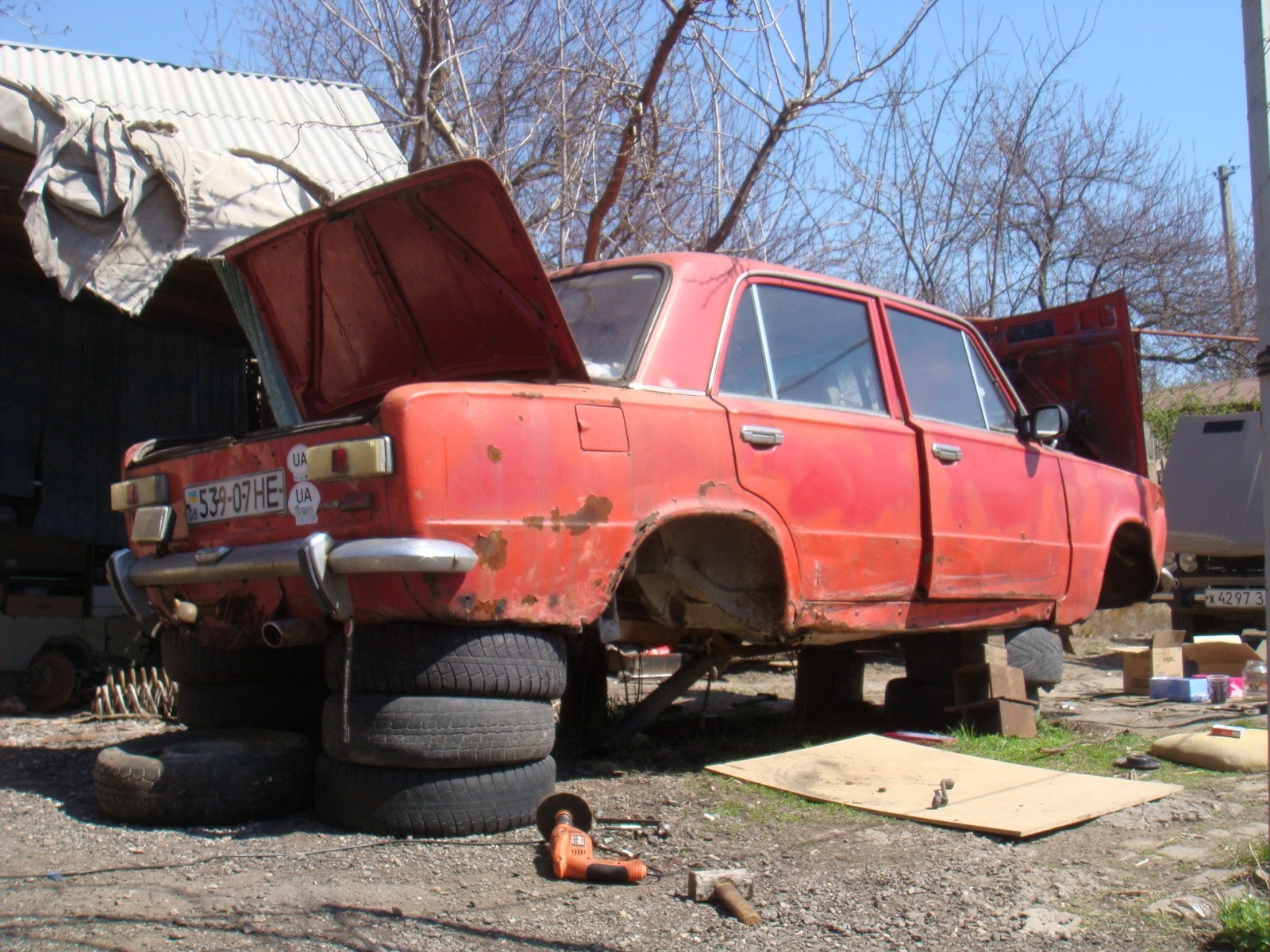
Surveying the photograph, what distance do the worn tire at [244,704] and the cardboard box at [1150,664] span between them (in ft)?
16.1

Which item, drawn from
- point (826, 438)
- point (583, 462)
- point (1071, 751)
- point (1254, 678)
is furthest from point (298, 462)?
point (1254, 678)

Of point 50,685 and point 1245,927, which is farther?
point 50,685

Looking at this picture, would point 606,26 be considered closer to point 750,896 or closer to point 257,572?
point 257,572

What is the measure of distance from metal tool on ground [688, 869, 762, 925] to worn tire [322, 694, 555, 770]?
717 millimetres

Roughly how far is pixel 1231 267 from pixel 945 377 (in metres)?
14.5

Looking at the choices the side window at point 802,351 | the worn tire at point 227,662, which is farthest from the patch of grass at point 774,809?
the worn tire at point 227,662

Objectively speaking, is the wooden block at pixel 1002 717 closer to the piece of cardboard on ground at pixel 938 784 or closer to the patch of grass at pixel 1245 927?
the piece of cardboard on ground at pixel 938 784

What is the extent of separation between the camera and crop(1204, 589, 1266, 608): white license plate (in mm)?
8752

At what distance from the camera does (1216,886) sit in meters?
3.05

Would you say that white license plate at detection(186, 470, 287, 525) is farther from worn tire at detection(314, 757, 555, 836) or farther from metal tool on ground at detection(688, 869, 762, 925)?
metal tool on ground at detection(688, 869, 762, 925)

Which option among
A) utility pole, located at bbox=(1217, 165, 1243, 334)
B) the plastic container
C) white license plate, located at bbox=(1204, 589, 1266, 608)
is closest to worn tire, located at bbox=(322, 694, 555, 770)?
the plastic container

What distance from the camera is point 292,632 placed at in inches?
140

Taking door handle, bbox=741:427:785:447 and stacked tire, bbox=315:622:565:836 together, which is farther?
door handle, bbox=741:427:785:447

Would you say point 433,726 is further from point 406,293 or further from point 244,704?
point 406,293
